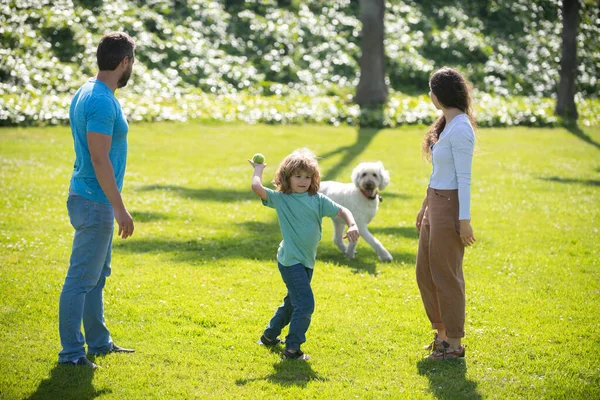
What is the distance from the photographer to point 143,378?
192 inches

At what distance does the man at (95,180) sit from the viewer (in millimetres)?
4598

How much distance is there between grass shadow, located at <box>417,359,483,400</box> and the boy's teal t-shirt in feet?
4.01

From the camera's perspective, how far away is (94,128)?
4559 millimetres

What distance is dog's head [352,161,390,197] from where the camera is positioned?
26.7 feet

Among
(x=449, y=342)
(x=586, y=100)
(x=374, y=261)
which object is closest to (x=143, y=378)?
(x=449, y=342)

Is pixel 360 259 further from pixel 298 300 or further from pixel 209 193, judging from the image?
pixel 209 193

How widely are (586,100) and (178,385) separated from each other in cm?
2266

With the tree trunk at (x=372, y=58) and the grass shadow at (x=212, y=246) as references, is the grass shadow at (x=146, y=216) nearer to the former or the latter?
the grass shadow at (x=212, y=246)

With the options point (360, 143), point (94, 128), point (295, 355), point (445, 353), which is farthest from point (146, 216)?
point (360, 143)

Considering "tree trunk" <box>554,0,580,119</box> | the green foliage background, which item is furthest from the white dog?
"tree trunk" <box>554,0,580,119</box>

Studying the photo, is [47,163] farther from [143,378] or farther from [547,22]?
[547,22]

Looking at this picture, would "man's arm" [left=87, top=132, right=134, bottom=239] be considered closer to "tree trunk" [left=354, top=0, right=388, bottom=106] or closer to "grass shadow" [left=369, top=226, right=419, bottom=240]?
"grass shadow" [left=369, top=226, right=419, bottom=240]

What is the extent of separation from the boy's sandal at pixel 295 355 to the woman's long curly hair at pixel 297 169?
125 centimetres

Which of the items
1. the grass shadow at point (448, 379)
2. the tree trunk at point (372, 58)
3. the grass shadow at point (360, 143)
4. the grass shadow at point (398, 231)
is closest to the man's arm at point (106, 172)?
the grass shadow at point (448, 379)
